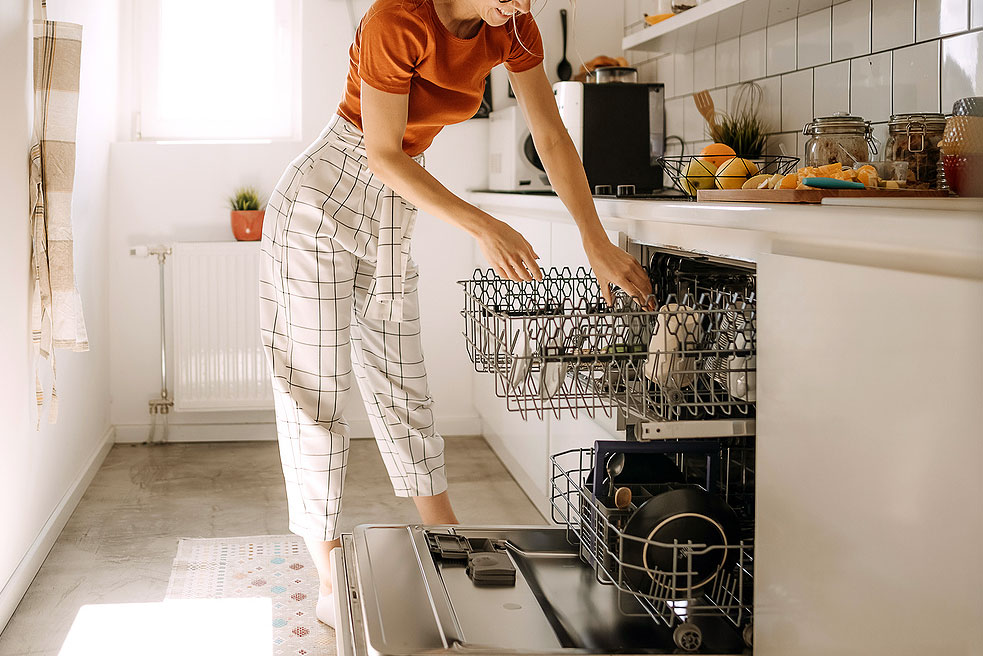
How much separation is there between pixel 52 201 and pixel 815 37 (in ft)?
5.69

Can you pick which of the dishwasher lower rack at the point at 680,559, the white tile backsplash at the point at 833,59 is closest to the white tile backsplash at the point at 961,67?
the white tile backsplash at the point at 833,59

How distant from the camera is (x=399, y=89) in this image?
1471 millimetres

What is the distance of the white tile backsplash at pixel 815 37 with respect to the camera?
2.02 meters

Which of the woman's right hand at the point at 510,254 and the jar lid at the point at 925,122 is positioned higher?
the jar lid at the point at 925,122

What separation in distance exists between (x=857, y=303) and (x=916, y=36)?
111 cm

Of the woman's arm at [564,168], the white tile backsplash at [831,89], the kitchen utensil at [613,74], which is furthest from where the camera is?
the kitchen utensil at [613,74]

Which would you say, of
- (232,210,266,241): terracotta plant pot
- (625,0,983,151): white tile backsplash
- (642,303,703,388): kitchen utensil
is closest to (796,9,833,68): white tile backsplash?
(625,0,983,151): white tile backsplash

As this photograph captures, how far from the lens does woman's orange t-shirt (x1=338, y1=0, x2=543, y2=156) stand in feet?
4.79

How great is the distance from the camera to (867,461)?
2.65 ft

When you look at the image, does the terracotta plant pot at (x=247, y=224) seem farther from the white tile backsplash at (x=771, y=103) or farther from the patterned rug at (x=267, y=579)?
the white tile backsplash at (x=771, y=103)

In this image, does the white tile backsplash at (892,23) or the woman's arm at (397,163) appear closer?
the woman's arm at (397,163)

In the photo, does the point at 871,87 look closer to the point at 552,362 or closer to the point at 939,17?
the point at 939,17

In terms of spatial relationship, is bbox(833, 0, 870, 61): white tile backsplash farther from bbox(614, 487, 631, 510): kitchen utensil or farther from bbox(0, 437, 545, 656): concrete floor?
bbox(0, 437, 545, 656): concrete floor

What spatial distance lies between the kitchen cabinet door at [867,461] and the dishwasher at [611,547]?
88 mm
